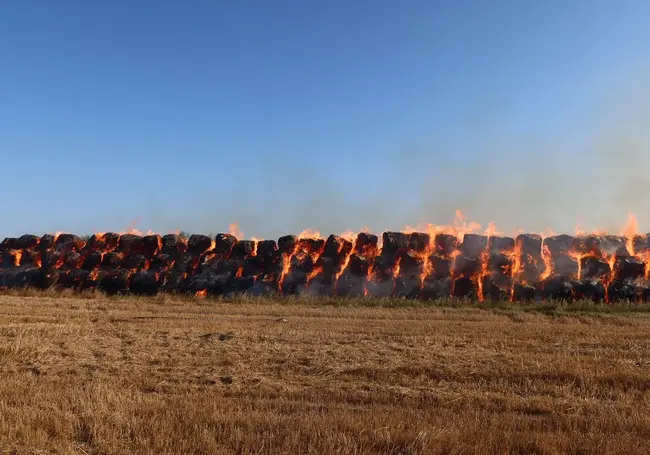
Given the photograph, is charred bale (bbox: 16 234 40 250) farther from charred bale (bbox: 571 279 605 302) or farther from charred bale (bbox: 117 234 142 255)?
charred bale (bbox: 571 279 605 302)

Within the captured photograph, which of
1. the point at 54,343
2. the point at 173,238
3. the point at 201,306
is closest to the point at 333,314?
the point at 201,306

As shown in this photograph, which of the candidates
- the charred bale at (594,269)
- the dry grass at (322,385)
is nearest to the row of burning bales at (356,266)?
the charred bale at (594,269)

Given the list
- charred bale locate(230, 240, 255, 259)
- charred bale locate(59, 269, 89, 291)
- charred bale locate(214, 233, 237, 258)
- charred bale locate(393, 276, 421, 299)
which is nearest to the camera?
charred bale locate(393, 276, 421, 299)

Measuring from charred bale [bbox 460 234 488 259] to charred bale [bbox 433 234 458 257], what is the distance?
16.8 inches

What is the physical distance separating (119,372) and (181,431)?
4.27m

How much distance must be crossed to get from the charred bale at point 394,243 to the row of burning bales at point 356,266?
50 millimetres

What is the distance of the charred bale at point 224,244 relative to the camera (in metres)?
30.2

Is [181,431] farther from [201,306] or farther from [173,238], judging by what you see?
[173,238]

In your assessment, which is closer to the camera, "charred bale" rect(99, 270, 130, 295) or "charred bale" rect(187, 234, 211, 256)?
"charred bale" rect(99, 270, 130, 295)

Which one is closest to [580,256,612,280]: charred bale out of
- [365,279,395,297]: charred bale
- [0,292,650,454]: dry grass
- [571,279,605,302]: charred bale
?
[571,279,605,302]: charred bale

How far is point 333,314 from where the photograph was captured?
63.8ft

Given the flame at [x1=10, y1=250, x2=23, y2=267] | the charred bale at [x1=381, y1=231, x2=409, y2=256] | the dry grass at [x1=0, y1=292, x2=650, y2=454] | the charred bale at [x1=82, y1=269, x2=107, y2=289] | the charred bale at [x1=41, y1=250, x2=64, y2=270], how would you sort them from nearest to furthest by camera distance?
the dry grass at [x1=0, y1=292, x2=650, y2=454] → the charred bale at [x1=381, y1=231, x2=409, y2=256] → the charred bale at [x1=82, y1=269, x2=107, y2=289] → the charred bale at [x1=41, y1=250, x2=64, y2=270] → the flame at [x1=10, y1=250, x2=23, y2=267]

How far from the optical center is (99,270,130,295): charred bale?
28641mm

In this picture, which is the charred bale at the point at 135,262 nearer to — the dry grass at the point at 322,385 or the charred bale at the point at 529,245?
the dry grass at the point at 322,385
